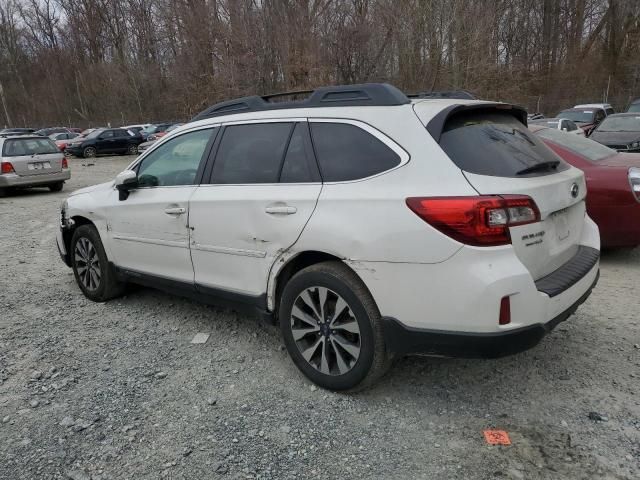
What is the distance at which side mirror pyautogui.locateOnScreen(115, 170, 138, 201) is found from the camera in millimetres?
4330

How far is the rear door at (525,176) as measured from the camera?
2699 mm

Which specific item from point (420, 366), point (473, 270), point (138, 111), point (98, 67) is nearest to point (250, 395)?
point (420, 366)

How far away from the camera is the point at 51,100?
54.3 m

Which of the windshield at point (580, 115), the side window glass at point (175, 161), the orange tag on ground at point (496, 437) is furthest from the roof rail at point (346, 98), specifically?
the windshield at point (580, 115)

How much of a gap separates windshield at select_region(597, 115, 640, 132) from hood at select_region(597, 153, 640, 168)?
18.9 ft

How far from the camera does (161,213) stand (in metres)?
4.05

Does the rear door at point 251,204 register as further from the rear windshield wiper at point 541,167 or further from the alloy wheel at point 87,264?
the alloy wheel at point 87,264

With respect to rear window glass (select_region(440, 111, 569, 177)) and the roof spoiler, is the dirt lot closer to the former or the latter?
rear window glass (select_region(440, 111, 569, 177))

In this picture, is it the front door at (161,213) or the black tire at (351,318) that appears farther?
the front door at (161,213)

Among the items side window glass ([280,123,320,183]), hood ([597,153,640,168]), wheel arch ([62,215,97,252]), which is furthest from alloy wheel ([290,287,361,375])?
hood ([597,153,640,168])

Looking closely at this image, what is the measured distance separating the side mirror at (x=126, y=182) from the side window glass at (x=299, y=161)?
1661 mm

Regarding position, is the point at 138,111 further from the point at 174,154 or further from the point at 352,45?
the point at 174,154

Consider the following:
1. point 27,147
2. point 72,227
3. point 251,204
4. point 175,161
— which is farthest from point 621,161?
point 27,147

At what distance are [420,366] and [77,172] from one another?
20.1m
